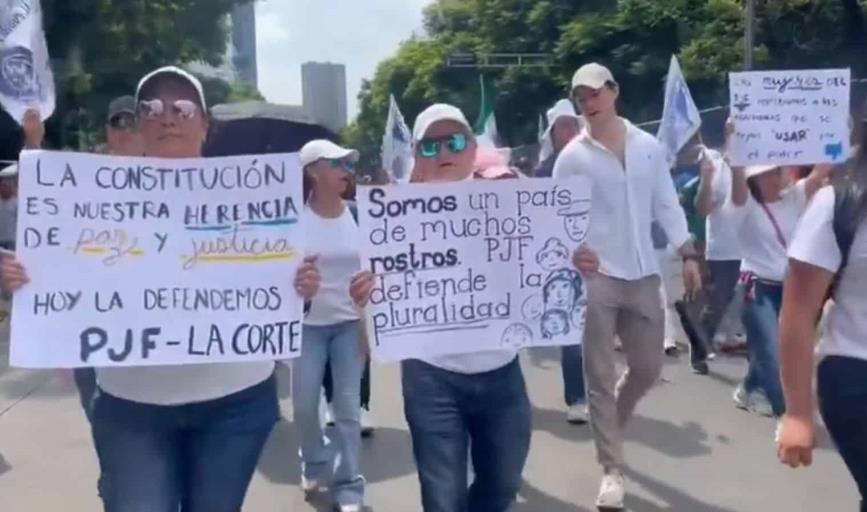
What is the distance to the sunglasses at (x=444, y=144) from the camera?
460cm

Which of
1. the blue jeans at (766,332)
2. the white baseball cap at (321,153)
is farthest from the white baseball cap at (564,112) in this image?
the white baseball cap at (321,153)

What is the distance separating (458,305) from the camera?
4.57m

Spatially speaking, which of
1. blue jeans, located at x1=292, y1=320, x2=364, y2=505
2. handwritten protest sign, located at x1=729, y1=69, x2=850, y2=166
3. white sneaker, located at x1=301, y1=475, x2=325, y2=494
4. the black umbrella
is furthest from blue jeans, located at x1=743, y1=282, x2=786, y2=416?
the black umbrella

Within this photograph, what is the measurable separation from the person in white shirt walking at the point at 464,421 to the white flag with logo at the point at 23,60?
269 cm

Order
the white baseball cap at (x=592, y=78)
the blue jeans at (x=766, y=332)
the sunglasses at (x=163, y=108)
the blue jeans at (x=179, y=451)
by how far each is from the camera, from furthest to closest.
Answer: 1. the blue jeans at (x=766, y=332)
2. the white baseball cap at (x=592, y=78)
3. the sunglasses at (x=163, y=108)
4. the blue jeans at (x=179, y=451)

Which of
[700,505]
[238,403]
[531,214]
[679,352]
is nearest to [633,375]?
[700,505]

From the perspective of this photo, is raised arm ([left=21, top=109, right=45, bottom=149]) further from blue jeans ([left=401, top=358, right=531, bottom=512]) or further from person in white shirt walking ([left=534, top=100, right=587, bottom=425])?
person in white shirt walking ([left=534, top=100, right=587, bottom=425])

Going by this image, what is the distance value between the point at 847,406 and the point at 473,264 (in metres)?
1.49

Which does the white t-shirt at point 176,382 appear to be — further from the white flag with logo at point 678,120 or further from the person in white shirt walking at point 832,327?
the white flag with logo at point 678,120

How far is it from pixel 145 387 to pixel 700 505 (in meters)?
3.02

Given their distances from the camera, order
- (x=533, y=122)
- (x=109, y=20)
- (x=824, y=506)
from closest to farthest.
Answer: (x=824, y=506) → (x=109, y=20) → (x=533, y=122)

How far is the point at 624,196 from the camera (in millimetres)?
5816

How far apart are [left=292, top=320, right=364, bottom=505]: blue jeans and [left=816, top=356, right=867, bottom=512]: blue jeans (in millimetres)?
2814

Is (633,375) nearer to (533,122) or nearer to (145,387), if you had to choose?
(145,387)
